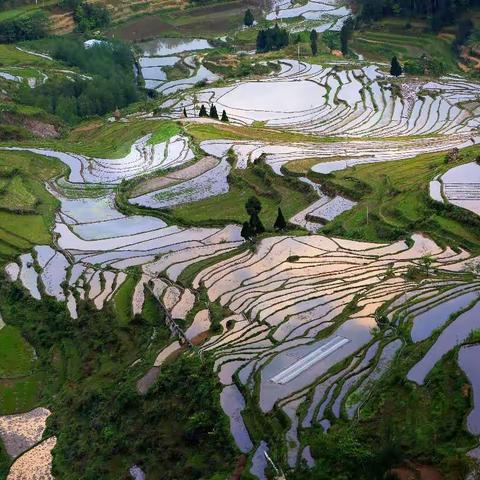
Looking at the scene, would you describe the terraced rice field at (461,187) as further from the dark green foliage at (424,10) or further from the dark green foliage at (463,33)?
the dark green foliage at (424,10)

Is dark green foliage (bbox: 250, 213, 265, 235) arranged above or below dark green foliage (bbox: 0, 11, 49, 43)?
above

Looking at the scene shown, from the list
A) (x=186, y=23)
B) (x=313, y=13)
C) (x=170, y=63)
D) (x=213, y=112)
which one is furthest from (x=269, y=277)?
(x=313, y=13)

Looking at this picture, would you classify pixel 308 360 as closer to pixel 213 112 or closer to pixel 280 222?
pixel 280 222

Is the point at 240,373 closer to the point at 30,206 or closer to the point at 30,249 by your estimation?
the point at 30,249

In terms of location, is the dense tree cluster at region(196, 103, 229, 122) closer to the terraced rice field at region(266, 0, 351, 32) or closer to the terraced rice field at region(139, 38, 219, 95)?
the terraced rice field at region(139, 38, 219, 95)

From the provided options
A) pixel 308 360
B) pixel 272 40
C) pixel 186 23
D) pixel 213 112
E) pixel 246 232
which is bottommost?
pixel 186 23

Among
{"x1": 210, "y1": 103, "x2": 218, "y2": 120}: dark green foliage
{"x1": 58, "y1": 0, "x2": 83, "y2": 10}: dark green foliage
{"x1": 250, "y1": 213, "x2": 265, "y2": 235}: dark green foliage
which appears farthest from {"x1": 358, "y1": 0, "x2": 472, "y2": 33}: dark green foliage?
{"x1": 250, "y1": 213, "x2": 265, "y2": 235}: dark green foliage

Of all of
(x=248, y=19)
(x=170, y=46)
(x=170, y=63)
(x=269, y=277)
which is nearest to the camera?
(x=269, y=277)
